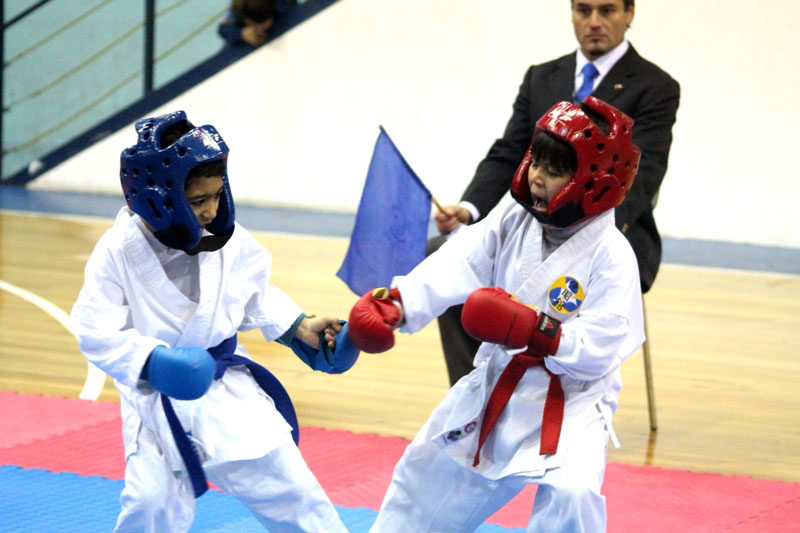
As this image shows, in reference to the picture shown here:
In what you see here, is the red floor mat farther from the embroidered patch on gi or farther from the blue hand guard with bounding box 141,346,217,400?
the blue hand guard with bounding box 141,346,217,400

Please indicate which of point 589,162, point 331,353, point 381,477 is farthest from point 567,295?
point 381,477

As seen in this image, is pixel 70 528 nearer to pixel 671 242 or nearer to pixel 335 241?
pixel 335 241

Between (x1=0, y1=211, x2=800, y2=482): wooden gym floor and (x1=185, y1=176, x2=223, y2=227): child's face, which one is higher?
(x1=185, y1=176, x2=223, y2=227): child's face

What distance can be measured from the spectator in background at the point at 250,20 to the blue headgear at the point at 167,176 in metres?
7.80

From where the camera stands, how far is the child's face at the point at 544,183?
2422mm

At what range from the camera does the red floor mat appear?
3.31m

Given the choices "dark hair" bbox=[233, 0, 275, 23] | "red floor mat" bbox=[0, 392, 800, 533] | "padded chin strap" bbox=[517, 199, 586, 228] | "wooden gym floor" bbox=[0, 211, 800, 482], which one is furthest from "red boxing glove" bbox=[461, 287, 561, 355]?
"dark hair" bbox=[233, 0, 275, 23]

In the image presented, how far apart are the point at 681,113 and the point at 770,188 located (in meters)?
0.97

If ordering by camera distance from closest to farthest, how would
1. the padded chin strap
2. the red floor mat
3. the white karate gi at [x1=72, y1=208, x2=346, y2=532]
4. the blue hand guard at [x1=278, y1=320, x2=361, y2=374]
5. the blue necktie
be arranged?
1. the white karate gi at [x1=72, y1=208, x2=346, y2=532]
2. the padded chin strap
3. the blue hand guard at [x1=278, y1=320, x2=361, y2=374]
4. the red floor mat
5. the blue necktie

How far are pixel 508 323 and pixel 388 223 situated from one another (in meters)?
1.92

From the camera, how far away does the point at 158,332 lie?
7.88 ft

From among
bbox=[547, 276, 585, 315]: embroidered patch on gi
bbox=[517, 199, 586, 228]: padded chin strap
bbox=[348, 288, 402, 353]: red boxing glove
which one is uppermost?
bbox=[517, 199, 586, 228]: padded chin strap

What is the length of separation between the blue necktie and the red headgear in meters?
1.60

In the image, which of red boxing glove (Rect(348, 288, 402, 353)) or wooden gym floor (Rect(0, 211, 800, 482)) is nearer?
red boxing glove (Rect(348, 288, 402, 353))
